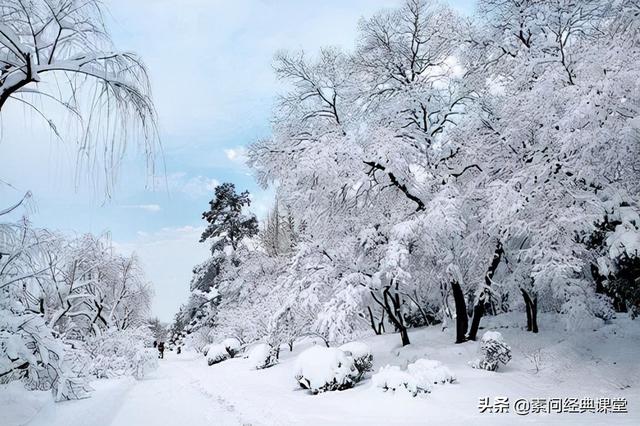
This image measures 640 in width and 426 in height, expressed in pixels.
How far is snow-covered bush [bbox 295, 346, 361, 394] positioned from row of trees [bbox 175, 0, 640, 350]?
82 cm

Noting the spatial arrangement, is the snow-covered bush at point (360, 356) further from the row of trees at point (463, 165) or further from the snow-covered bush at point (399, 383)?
the snow-covered bush at point (399, 383)

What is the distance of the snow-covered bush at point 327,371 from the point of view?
10398mm

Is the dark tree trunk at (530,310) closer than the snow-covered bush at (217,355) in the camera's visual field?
Yes

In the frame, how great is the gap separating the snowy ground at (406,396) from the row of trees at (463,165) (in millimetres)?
1103

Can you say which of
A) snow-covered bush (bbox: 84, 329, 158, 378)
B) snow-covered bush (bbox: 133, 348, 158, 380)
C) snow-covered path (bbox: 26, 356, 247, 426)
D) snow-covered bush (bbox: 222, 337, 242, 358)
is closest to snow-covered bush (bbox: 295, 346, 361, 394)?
snow-covered path (bbox: 26, 356, 247, 426)

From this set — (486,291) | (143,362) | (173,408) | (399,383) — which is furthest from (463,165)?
(143,362)

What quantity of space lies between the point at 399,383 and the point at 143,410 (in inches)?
217

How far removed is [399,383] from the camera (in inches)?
352

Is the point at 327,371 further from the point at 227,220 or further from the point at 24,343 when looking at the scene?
the point at 227,220

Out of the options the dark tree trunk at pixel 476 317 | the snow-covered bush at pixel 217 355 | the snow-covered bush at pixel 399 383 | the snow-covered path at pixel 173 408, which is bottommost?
the snow-covered bush at pixel 217 355

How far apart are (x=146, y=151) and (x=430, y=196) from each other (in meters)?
10.5

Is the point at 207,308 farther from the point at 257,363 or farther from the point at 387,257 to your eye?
the point at 387,257

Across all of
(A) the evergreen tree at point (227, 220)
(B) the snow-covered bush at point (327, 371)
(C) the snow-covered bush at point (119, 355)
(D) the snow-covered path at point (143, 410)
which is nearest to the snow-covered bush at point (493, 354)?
(B) the snow-covered bush at point (327, 371)

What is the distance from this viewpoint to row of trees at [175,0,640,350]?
904 cm
